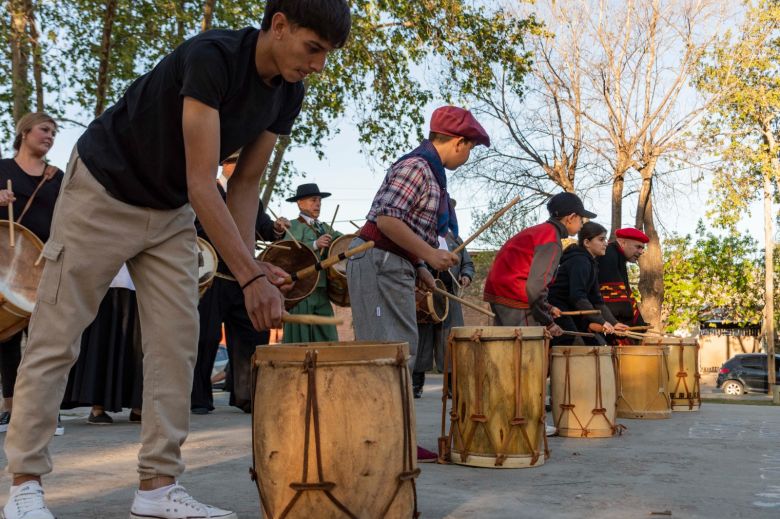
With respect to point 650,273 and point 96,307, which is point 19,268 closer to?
point 96,307

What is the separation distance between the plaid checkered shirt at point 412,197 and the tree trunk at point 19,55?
1175cm

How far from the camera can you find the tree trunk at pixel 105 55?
1513cm

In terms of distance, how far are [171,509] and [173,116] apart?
4.52 feet

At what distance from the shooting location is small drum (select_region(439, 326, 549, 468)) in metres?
4.73

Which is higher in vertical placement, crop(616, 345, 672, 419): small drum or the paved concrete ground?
crop(616, 345, 672, 419): small drum

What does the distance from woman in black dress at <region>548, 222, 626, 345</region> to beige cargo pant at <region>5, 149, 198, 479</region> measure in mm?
5039

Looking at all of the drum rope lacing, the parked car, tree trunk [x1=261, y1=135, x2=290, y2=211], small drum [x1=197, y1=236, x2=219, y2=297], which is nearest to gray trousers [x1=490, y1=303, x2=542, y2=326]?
small drum [x1=197, y1=236, x2=219, y2=297]

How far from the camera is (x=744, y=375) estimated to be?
28.4m

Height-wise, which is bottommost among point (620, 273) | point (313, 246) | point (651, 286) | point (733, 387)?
point (733, 387)

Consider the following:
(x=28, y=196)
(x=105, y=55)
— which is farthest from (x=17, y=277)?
(x=105, y=55)

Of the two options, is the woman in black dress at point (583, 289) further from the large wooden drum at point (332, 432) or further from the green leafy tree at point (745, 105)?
the green leafy tree at point (745, 105)

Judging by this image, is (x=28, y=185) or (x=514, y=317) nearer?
(x=28, y=185)

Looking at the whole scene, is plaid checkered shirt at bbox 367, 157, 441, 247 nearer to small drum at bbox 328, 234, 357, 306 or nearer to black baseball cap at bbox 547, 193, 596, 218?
black baseball cap at bbox 547, 193, 596, 218

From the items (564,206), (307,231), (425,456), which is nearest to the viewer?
(425,456)
